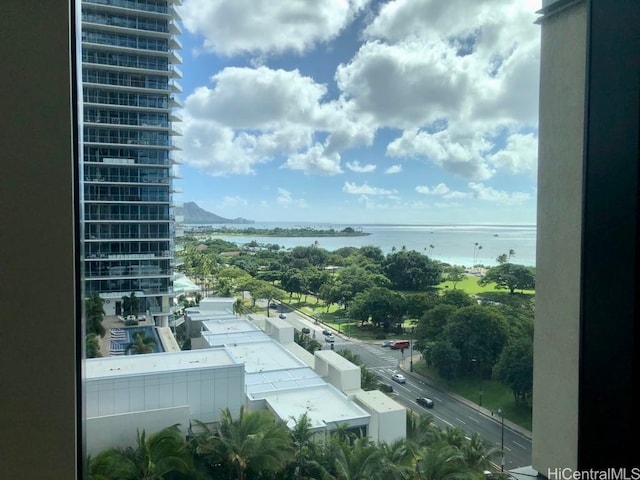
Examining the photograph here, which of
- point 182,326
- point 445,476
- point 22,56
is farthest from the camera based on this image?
point 182,326

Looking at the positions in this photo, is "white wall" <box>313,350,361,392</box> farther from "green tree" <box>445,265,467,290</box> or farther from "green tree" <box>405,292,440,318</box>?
"green tree" <box>445,265,467,290</box>

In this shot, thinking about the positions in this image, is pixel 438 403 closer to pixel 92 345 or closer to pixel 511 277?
pixel 511 277

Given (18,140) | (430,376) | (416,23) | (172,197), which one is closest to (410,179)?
(416,23)

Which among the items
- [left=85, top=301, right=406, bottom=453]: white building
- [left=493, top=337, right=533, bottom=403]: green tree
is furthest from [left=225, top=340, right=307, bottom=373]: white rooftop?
[left=493, top=337, right=533, bottom=403]: green tree

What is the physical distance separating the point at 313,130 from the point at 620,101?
0.81 metres

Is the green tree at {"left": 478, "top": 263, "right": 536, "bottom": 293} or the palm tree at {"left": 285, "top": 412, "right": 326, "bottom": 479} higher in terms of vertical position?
the green tree at {"left": 478, "top": 263, "right": 536, "bottom": 293}

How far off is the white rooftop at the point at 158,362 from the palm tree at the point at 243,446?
0.48 feet

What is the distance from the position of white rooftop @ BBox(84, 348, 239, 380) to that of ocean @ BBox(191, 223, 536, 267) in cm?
36

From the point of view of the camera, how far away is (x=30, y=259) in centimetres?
85

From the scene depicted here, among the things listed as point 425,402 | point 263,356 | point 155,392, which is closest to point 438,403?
point 425,402

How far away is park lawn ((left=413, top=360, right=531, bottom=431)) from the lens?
3.73 ft

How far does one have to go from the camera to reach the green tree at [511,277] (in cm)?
117

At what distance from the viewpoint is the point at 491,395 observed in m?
1.15

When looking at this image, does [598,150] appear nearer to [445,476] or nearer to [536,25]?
[536,25]
